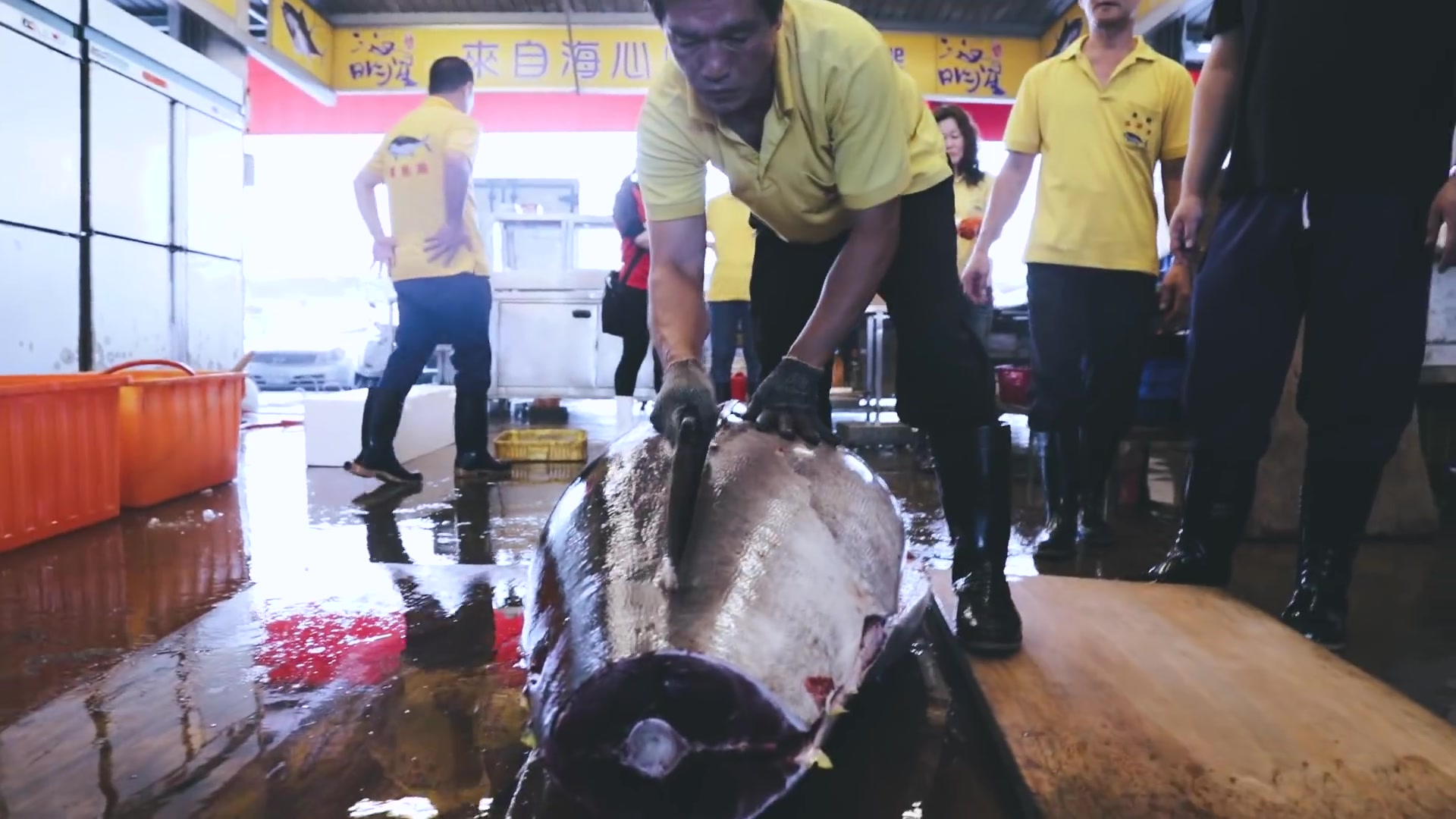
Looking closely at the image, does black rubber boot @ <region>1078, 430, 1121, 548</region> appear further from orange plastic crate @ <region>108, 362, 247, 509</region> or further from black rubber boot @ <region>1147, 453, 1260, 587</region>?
orange plastic crate @ <region>108, 362, 247, 509</region>

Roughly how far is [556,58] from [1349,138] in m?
8.58

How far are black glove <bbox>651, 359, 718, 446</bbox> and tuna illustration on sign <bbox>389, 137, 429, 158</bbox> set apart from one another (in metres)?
3.11

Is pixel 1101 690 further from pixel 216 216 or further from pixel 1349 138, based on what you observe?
pixel 216 216

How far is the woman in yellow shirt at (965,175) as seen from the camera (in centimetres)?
433

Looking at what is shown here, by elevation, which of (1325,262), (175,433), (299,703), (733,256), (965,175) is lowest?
(299,703)

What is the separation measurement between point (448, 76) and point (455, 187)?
0.55m

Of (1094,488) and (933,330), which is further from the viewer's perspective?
(1094,488)

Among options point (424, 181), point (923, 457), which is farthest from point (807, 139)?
point (923, 457)

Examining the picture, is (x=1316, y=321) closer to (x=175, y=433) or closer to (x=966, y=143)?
(x=966, y=143)

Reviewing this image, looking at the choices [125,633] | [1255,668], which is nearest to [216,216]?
[125,633]

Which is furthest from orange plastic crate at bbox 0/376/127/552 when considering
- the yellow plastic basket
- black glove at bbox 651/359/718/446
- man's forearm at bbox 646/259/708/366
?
black glove at bbox 651/359/718/446

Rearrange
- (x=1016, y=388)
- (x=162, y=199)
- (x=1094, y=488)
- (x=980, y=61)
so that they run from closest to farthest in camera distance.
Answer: (x=1094, y=488)
(x=1016, y=388)
(x=162, y=199)
(x=980, y=61)

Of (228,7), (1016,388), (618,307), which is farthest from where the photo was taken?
(228,7)

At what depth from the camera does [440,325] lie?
13.7ft
